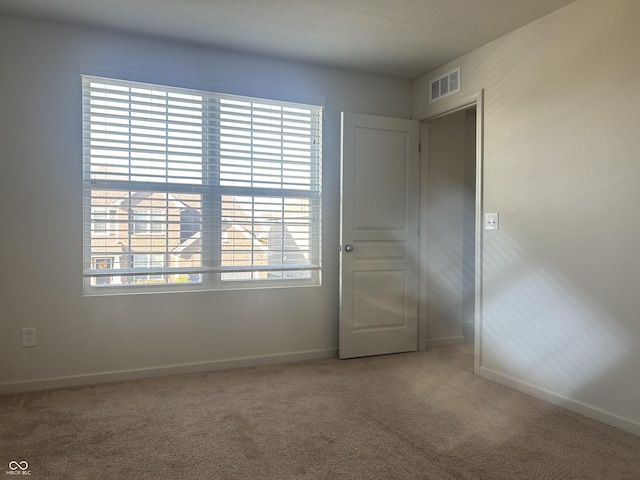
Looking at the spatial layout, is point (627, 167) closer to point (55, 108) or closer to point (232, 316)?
point (232, 316)

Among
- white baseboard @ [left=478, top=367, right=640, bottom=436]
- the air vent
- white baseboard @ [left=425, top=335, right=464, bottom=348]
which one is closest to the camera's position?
white baseboard @ [left=478, top=367, right=640, bottom=436]

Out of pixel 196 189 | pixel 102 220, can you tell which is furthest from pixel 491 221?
pixel 102 220

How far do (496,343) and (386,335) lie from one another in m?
1.00

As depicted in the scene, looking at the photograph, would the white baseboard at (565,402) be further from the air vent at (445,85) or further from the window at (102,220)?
the window at (102,220)

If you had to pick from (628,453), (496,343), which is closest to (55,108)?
(496,343)

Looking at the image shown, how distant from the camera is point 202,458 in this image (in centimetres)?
221

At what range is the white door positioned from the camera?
13.0 feet

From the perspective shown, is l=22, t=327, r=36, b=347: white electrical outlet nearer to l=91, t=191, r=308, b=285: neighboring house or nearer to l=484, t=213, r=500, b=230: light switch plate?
l=91, t=191, r=308, b=285: neighboring house

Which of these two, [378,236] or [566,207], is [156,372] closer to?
[378,236]

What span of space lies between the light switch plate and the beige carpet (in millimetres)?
1145

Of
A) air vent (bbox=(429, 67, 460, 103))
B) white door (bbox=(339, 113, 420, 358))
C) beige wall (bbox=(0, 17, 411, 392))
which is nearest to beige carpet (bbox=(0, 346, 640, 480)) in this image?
beige wall (bbox=(0, 17, 411, 392))

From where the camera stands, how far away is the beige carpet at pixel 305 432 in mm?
2129

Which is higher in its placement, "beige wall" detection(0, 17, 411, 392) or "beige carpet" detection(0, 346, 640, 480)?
"beige wall" detection(0, 17, 411, 392)

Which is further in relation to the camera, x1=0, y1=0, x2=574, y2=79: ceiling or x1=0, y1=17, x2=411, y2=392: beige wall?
x1=0, y1=17, x2=411, y2=392: beige wall
